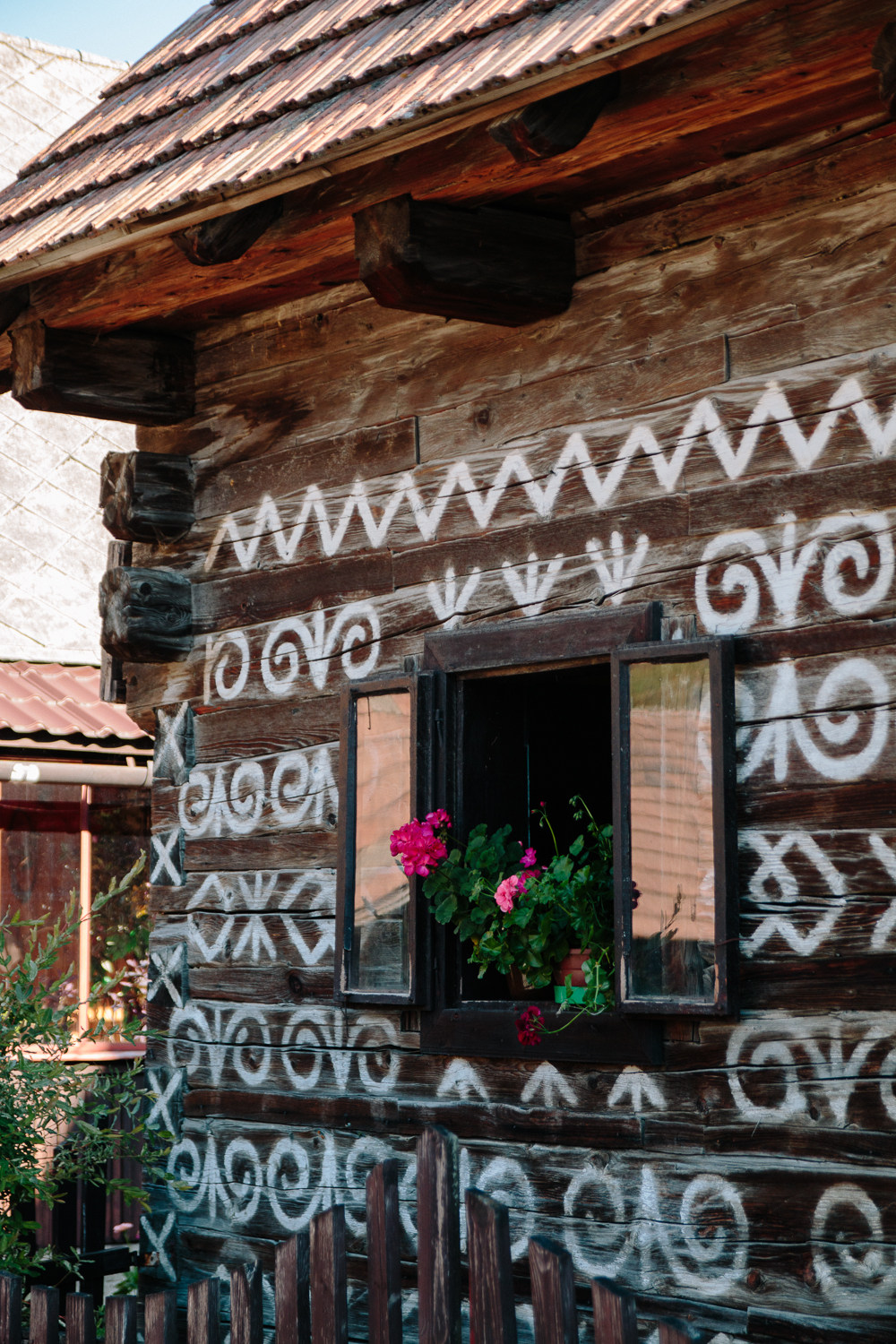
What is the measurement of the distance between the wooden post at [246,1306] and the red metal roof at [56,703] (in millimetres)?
5787

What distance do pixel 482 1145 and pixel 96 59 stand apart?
11.9 metres

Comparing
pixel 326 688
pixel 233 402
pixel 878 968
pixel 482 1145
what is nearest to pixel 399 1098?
pixel 482 1145

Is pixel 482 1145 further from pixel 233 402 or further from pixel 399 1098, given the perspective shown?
pixel 233 402

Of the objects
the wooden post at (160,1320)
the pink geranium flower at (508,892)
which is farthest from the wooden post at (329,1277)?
the pink geranium flower at (508,892)

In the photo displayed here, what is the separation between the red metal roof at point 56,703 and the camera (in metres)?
9.19

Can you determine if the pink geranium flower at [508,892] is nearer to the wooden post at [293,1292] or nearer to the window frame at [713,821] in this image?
the window frame at [713,821]

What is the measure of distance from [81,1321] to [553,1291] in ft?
4.78

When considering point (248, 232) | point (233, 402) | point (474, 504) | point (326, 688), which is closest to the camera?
point (248, 232)

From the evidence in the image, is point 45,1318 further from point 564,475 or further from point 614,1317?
point 564,475

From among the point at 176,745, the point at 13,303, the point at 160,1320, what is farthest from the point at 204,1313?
the point at 13,303

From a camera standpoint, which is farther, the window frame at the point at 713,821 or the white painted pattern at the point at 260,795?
the white painted pattern at the point at 260,795

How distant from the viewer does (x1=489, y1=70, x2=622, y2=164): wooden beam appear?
3547 mm

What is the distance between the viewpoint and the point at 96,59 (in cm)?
1370

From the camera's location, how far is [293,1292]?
3.06 meters
